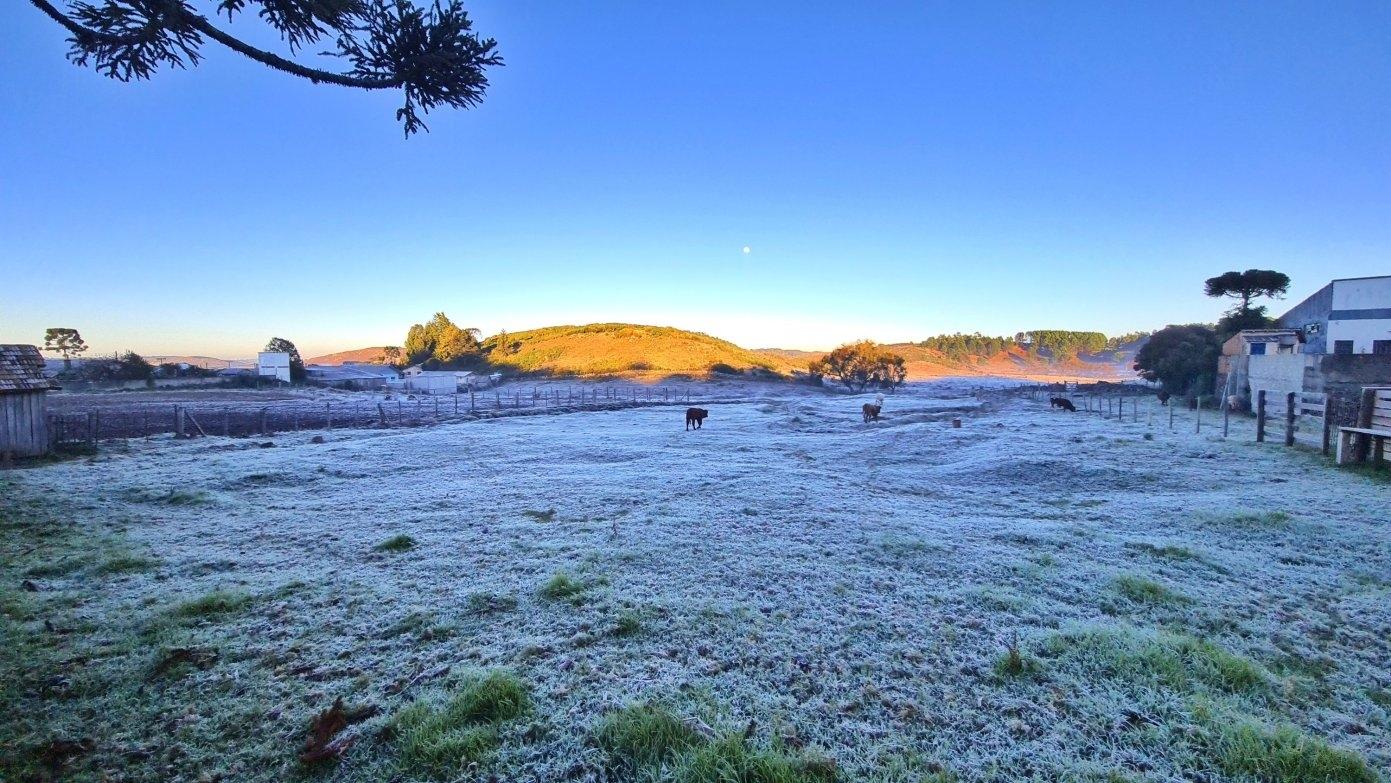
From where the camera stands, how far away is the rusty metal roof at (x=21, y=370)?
63.4ft

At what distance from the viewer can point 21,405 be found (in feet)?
64.2

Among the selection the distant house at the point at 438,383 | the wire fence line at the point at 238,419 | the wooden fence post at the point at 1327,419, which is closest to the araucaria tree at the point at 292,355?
the distant house at the point at 438,383

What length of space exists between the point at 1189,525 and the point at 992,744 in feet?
32.0

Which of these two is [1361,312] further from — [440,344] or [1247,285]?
[440,344]

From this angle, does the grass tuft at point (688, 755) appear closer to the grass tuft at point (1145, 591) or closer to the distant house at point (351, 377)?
the grass tuft at point (1145, 591)

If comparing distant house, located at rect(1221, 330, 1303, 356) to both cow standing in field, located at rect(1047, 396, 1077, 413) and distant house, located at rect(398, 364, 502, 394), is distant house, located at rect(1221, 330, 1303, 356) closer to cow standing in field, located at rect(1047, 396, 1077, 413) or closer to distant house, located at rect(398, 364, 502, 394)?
cow standing in field, located at rect(1047, 396, 1077, 413)

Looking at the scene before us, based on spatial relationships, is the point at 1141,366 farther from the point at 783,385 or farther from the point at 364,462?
the point at 364,462

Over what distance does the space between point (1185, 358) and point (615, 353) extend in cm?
9414

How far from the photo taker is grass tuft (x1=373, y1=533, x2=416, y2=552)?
947 cm

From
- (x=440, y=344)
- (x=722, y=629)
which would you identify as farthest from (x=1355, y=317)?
(x=440, y=344)

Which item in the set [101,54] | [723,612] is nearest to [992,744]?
[723,612]

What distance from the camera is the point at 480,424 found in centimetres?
3569

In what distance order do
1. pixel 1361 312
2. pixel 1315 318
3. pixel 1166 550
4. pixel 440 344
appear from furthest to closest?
pixel 440 344
pixel 1315 318
pixel 1361 312
pixel 1166 550

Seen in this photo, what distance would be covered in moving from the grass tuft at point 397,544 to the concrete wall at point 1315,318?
65.5 metres
